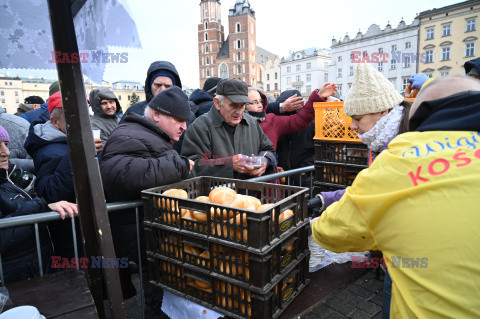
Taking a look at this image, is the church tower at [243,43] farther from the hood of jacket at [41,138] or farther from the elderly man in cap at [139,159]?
the elderly man in cap at [139,159]

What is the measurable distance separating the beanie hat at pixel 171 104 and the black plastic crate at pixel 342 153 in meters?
1.63

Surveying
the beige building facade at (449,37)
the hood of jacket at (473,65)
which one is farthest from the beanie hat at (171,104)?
the beige building facade at (449,37)

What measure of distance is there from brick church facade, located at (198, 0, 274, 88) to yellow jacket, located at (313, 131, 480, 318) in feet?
245

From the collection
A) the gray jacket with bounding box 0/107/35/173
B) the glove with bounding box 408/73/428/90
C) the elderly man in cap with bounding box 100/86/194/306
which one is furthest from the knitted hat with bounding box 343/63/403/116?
the gray jacket with bounding box 0/107/35/173

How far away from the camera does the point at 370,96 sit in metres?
2.24

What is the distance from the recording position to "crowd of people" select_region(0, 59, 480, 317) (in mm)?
1040

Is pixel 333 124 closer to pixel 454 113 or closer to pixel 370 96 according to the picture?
pixel 370 96

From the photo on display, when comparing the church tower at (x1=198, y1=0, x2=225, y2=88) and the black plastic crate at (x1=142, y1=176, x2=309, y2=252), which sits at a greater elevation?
the church tower at (x1=198, y1=0, x2=225, y2=88)

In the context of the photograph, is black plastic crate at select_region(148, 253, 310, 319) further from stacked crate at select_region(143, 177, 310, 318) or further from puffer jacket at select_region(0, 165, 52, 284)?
puffer jacket at select_region(0, 165, 52, 284)

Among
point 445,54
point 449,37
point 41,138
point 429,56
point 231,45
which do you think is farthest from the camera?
point 231,45

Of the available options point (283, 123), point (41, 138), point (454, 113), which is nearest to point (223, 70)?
point (283, 123)

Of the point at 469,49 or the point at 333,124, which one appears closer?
the point at 333,124

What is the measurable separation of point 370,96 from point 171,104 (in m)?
1.55

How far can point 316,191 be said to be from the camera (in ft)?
11.3
